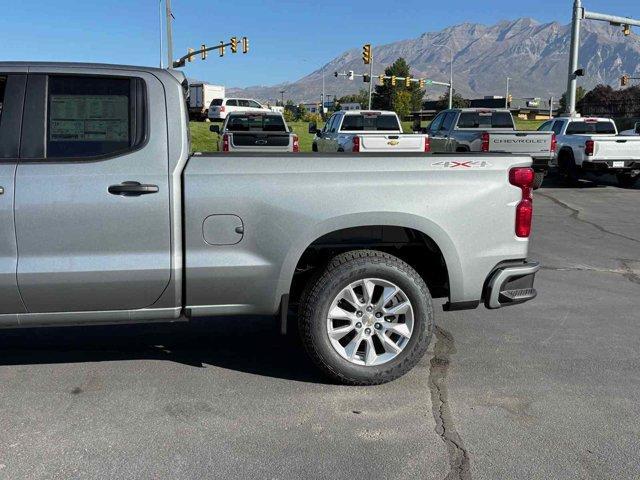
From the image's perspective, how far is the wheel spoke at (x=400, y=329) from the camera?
166 inches

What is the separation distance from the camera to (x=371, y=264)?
413 cm

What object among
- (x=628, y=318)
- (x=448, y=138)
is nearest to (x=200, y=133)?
(x=448, y=138)

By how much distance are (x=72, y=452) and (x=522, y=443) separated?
2.35 m

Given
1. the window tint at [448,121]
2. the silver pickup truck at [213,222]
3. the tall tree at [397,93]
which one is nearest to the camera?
the silver pickup truck at [213,222]

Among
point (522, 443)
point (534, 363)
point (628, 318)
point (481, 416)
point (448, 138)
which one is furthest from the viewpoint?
point (448, 138)

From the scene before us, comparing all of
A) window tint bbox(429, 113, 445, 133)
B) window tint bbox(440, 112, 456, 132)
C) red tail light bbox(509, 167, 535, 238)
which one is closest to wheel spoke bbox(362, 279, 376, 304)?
red tail light bbox(509, 167, 535, 238)

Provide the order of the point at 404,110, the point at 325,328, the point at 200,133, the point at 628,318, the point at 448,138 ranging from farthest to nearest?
the point at 404,110 → the point at 200,133 → the point at 448,138 → the point at 628,318 → the point at 325,328

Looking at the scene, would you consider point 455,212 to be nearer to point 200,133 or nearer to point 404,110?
point 200,133

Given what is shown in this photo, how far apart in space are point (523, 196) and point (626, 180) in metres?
15.0

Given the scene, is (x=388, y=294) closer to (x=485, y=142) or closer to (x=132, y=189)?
(x=132, y=189)

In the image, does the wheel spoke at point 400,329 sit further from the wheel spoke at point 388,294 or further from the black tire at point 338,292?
the wheel spoke at point 388,294

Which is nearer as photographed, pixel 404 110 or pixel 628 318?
pixel 628 318

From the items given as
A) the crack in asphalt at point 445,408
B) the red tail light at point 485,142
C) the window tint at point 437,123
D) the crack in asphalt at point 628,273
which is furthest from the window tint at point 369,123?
the crack in asphalt at point 445,408

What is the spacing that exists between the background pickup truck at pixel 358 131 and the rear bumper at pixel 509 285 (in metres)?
9.66
